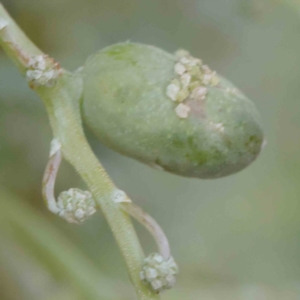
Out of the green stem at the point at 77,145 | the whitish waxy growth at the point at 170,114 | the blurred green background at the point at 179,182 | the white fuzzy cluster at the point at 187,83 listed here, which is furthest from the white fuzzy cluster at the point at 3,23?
the blurred green background at the point at 179,182

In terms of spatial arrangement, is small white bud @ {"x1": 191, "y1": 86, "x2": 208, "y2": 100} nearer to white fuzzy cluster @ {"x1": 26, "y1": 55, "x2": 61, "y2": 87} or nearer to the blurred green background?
white fuzzy cluster @ {"x1": 26, "y1": 55, "x2": 61, "y2": 87}

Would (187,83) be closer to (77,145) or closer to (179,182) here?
(77,145)

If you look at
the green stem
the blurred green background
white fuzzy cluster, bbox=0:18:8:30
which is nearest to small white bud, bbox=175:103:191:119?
the green stem

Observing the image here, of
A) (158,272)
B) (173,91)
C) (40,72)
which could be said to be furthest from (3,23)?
(158,272)

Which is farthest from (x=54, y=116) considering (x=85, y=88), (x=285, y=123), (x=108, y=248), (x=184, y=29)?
(x=285, y=123)

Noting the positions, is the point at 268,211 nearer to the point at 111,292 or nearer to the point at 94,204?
the point at 111,292
